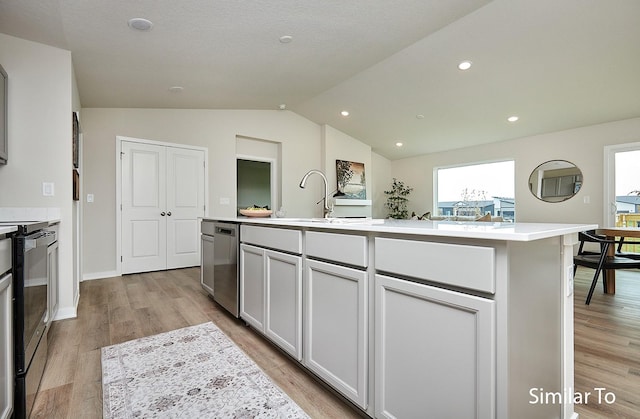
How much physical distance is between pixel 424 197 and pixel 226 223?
656 centimetres

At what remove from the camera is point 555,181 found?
6062mm

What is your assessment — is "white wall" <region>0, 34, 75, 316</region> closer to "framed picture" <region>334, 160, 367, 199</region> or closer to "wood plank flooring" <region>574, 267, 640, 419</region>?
"wood plank flooring" <region>574, 267, 640, 419</region>

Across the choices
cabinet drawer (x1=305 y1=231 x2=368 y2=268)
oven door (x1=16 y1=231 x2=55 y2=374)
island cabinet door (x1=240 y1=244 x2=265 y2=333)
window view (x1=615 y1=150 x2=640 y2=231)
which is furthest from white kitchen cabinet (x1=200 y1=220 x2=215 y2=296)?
window view (x1=615 y1=150 x2=640 y2=231)

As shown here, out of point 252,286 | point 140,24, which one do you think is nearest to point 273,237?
point 252,286

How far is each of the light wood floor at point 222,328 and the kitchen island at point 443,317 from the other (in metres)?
0.27

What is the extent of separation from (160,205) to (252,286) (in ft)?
10.7

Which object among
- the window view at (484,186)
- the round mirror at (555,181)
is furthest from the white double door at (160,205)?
the round mirror at (555,181)

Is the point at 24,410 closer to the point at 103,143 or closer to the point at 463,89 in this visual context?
the point at 103,143

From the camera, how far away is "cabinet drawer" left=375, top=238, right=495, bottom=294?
0.95m

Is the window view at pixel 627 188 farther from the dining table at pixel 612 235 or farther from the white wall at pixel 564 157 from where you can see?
the dining table at pixel 612 235

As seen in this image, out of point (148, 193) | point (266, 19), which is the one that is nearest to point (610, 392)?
point (266, 19)

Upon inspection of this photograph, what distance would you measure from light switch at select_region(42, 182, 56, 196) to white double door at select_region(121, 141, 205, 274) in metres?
1.90

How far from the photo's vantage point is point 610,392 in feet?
5.34

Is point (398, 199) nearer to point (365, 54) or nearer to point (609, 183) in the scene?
point (609, 183)
